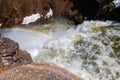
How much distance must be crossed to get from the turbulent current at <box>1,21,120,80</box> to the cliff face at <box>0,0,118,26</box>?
62cm

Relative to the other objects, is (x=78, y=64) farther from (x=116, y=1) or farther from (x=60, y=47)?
(x=116, y=1)

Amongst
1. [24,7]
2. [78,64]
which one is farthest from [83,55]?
[24,7]

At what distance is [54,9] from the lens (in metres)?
15.5

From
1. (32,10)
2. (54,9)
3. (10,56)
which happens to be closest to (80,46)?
(10,56)

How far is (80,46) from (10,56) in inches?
134

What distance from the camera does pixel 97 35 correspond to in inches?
477

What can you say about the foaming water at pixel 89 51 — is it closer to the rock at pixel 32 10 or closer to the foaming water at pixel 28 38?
the foaming water at pixel 28 38

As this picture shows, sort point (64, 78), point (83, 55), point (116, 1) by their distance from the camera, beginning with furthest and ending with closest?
point (116, 1)
point (83, 55)
point (64, 78)

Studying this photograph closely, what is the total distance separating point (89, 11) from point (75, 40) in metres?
3.68

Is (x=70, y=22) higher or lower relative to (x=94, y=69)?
higher

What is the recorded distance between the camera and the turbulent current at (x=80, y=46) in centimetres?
992

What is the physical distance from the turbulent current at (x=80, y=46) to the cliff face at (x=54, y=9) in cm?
62

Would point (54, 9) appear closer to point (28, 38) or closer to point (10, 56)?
point (28, 38)

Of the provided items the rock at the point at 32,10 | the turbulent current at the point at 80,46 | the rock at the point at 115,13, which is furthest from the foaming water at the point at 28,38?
the rock at the point at 115,13
